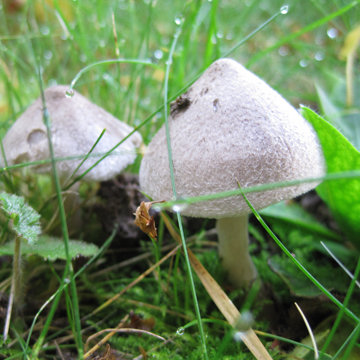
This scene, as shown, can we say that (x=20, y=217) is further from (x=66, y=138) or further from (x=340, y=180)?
(x=340, y=180)

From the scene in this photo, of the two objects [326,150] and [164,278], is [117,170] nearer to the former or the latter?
[164,278]

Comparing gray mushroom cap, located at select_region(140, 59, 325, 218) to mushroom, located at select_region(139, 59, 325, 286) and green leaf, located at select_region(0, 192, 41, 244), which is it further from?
green leaf, located at select_region(0, 192, 41, 244)

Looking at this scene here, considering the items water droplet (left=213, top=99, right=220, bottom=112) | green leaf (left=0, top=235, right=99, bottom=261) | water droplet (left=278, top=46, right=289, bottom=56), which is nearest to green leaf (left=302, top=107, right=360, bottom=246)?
water droplet (left=213, top=99, right=220, bottom=112)

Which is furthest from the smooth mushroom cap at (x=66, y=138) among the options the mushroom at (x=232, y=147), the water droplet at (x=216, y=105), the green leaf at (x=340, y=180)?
the green leaf at (x=340, y=180)

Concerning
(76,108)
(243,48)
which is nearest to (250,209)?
(76,108)

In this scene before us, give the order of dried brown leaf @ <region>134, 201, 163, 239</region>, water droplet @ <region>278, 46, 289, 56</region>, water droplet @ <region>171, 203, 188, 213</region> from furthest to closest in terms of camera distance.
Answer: water droplet @ <region>278, 46, 289, 56</region> < dried brown leaf @ <region>134, 201, 163, 239</region> < water droplet @ <region>171, 203, 188, 213</region>

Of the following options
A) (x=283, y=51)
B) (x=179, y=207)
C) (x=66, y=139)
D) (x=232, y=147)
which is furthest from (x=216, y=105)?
(x=283, y=51)
